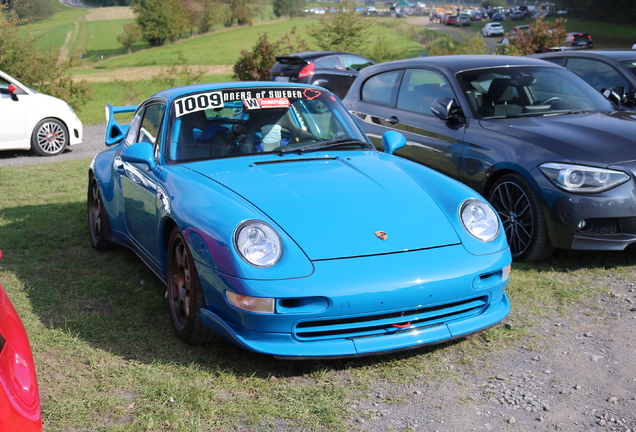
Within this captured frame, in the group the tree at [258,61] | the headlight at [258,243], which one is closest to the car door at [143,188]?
the headlight at [258,243]

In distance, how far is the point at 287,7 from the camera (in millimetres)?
104188

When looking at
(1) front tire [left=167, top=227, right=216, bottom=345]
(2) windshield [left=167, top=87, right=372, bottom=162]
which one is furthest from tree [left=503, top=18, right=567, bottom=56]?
(1) front tire [left=167, top=227, right=216, bottom=345]

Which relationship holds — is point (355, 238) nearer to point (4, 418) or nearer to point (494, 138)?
point (4, 418)

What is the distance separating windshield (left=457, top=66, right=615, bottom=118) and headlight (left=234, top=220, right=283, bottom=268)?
3.19 meters

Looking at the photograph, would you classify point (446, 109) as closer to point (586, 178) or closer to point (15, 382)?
point (586, 178)

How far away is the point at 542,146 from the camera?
535 centimetres

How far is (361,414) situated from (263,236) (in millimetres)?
984

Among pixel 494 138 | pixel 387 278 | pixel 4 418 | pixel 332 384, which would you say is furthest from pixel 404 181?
pixel 4 418

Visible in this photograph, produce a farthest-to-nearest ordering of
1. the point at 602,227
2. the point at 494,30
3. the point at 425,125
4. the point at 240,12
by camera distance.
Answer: the point at 240,12
the point at 494,30
the point at 425,125
the point at 602,227

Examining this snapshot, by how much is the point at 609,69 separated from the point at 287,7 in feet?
331

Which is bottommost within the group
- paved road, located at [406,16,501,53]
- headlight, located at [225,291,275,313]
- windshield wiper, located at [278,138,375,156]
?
paved road, located at [406,16,501,53]

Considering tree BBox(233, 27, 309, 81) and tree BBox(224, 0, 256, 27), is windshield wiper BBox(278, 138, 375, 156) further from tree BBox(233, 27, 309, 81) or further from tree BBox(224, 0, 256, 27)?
tree BBox(224, 0, 256, 27)

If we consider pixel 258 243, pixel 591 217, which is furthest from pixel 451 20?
pixel 258 243

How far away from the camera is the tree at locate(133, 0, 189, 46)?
7988 cm
